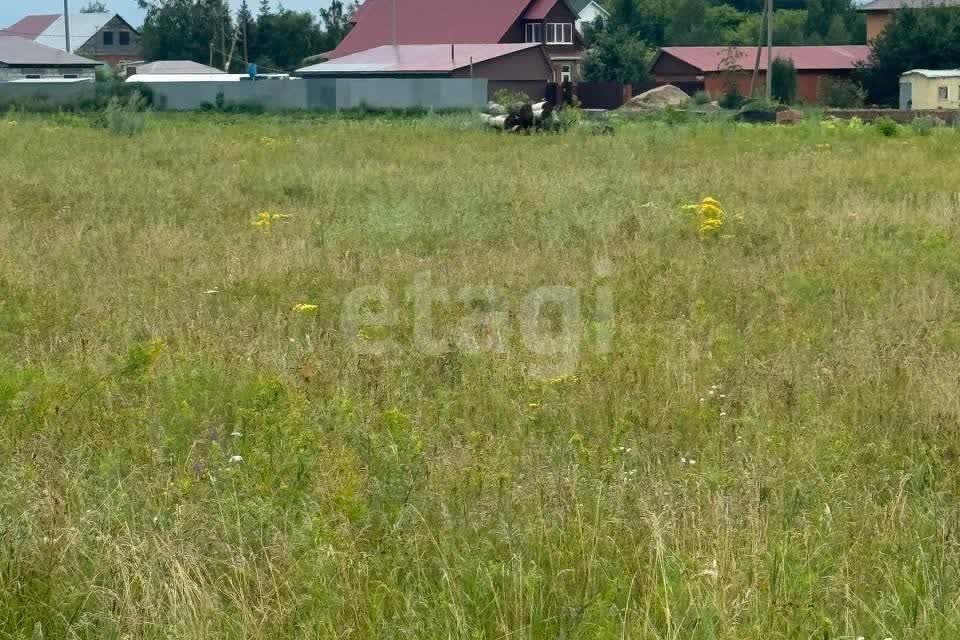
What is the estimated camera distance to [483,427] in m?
5.32

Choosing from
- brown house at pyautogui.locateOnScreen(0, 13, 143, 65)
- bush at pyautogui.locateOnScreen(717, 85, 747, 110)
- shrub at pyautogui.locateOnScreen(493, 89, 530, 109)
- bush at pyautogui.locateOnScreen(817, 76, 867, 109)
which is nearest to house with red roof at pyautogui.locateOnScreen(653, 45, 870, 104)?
bush at pyautogui.locateOnScreen(817, 76, 867, 109)

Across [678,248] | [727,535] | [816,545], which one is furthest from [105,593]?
[678,248]

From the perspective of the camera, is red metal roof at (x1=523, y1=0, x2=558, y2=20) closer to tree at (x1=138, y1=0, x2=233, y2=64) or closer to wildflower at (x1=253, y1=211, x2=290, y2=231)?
tree at (x1=138, y1=0, x2=233, y2=64)

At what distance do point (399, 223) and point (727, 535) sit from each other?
26.4 feet

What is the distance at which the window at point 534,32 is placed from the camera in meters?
65.7

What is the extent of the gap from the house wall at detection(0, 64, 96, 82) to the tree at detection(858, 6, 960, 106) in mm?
40630

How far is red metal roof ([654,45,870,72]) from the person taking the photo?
63.4 meters

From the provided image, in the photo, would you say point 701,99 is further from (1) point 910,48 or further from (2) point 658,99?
(1) point 910,48

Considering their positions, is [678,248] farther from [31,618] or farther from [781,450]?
[31,618]

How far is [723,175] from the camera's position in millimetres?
15695

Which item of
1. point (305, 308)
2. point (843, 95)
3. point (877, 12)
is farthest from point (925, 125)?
point (877, 12)

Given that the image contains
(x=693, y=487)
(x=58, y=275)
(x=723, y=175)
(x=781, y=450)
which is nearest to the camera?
(x=693, y=487)

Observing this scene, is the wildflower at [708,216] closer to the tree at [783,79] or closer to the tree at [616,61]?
the tree at [783,79]

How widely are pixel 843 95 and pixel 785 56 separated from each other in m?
9.91
